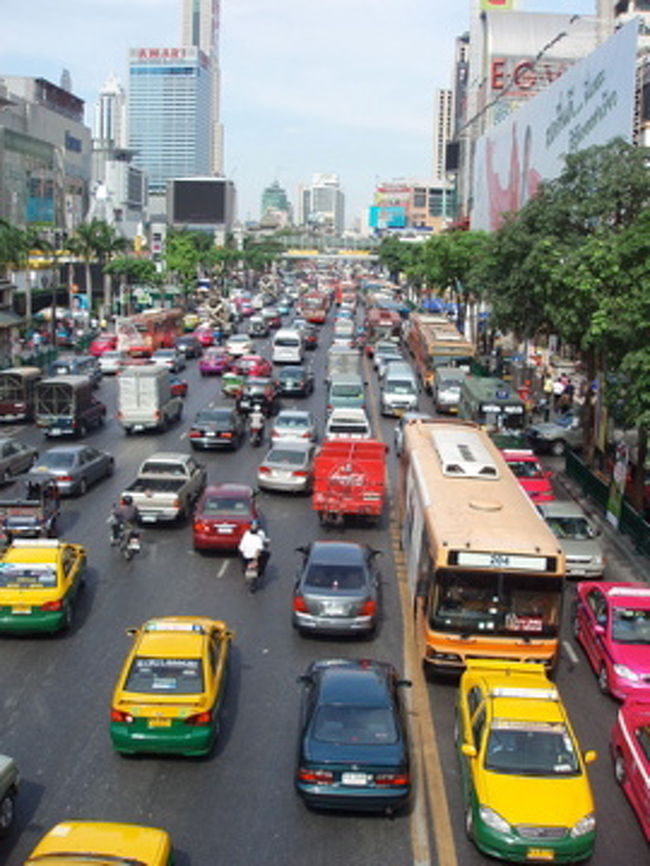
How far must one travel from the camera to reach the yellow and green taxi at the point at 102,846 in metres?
9.23

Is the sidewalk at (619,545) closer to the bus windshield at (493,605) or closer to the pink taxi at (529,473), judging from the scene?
the pink taxi at (529,473)

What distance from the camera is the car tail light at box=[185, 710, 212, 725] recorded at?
43.9 feet

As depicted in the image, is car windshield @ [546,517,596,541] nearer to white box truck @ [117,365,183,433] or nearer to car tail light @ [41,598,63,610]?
car tail light @ [41,598,63,610]

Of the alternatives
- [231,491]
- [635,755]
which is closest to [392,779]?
[635,755]

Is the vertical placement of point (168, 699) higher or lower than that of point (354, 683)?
lower

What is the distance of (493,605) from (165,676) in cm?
523

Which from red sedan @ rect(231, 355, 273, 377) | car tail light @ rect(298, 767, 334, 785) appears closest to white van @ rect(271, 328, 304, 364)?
red sedan @ rect(231, 355, 273, 377)

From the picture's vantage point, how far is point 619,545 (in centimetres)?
2717

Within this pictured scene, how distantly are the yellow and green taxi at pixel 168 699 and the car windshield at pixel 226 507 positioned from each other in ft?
30.6

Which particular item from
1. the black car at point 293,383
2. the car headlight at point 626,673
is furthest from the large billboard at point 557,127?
the car headlight at point 626,673

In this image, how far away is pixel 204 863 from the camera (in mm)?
11352

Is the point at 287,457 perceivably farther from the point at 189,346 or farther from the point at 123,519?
the point at 189,346

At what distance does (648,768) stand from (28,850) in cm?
743

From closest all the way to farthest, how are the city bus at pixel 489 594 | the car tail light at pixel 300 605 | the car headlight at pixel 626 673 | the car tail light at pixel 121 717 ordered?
the car tail light at pixel 121 717 < the city bus at pixel 489 594 < the car headlight at pixel 626 673 < the car tail light at pixel 300 605
